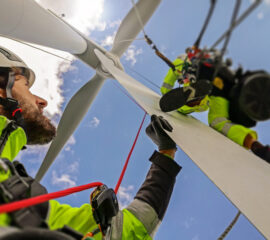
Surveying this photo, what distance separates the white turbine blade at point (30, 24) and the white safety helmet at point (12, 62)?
8.1 inches

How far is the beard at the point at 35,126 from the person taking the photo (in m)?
1.75

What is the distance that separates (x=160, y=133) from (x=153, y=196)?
0.44m

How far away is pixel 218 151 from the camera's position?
919 millimetres

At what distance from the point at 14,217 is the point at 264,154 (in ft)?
2.44

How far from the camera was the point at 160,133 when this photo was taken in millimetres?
1555

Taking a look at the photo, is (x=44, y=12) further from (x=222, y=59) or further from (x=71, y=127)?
(x=71, y=127)

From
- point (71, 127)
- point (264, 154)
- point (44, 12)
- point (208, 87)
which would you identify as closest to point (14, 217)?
point (208, 87)

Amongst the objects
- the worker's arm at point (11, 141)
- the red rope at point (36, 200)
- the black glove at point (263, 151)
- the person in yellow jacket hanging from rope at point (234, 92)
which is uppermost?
the person in yellow jacket hanging from rope at point (234, 92)

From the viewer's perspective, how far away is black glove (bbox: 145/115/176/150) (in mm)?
1287

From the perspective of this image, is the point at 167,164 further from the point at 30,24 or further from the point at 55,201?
the point at 30,24

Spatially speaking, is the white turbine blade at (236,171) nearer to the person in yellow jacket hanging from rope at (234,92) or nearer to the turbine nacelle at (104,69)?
the person in yellow jacket hanging from rope at (234,92)

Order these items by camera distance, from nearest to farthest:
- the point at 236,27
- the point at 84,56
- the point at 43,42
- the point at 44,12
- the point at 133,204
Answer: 1. the point at 236,27
2. the point at 133,204
3. the point at 44,12
4. the point at 43,42
5. the point at 84,56

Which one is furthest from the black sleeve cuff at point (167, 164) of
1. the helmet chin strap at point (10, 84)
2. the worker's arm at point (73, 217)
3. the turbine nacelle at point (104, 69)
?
the turbine nacelle at point (104, 69)

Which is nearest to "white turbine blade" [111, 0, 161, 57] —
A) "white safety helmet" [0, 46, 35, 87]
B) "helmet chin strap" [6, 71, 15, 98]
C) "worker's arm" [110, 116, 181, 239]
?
"white safety helmet" [0, 46, 35, 87]
